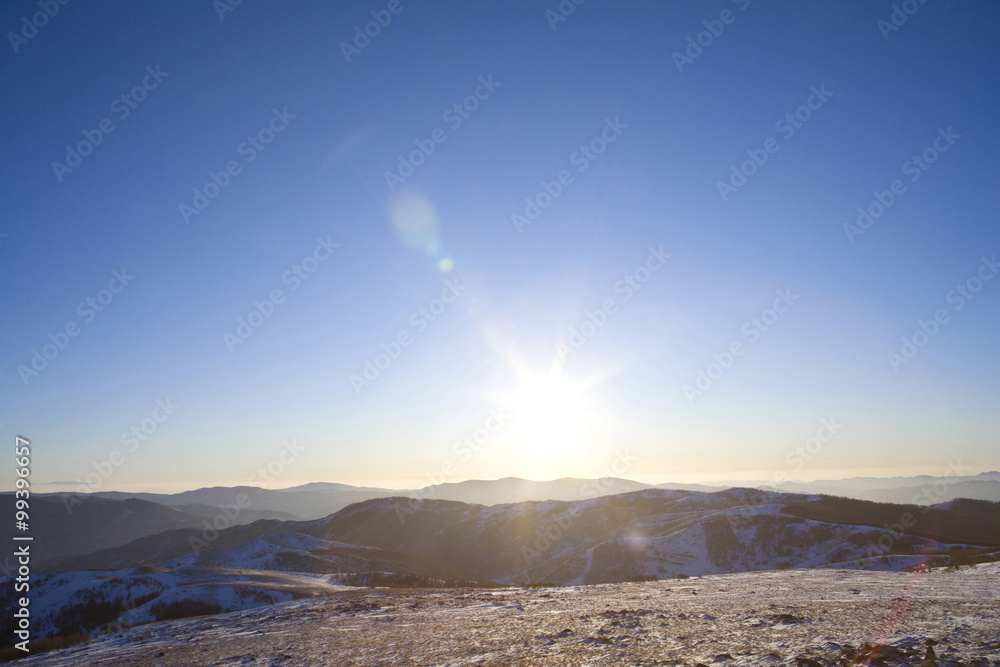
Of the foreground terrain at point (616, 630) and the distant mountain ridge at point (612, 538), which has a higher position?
the foreground terrain at point (616, 630)

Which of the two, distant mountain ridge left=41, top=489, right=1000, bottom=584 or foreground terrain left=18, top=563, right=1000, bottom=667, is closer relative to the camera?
foreground terrain left=18, top=563, right=1000, bottom=667

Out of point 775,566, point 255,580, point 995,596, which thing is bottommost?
point 775,566

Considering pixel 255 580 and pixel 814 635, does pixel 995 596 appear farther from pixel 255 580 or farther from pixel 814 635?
pixel 255 580

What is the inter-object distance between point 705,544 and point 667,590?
151 ft

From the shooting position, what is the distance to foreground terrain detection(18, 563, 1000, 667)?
10445 mm

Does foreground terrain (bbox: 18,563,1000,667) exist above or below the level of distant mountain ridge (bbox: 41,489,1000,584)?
above

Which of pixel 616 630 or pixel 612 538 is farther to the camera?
pixel 612 538

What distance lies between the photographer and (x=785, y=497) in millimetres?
86375

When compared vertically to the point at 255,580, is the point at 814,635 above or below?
above

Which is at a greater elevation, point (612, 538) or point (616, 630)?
point (616, 630)

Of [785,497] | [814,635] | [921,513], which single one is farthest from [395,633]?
[921,513]

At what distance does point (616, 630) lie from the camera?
13.4m

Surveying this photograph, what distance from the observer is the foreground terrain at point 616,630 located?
10445 mm

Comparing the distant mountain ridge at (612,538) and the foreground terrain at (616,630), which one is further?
the distant mountain ridge at (612,538)
